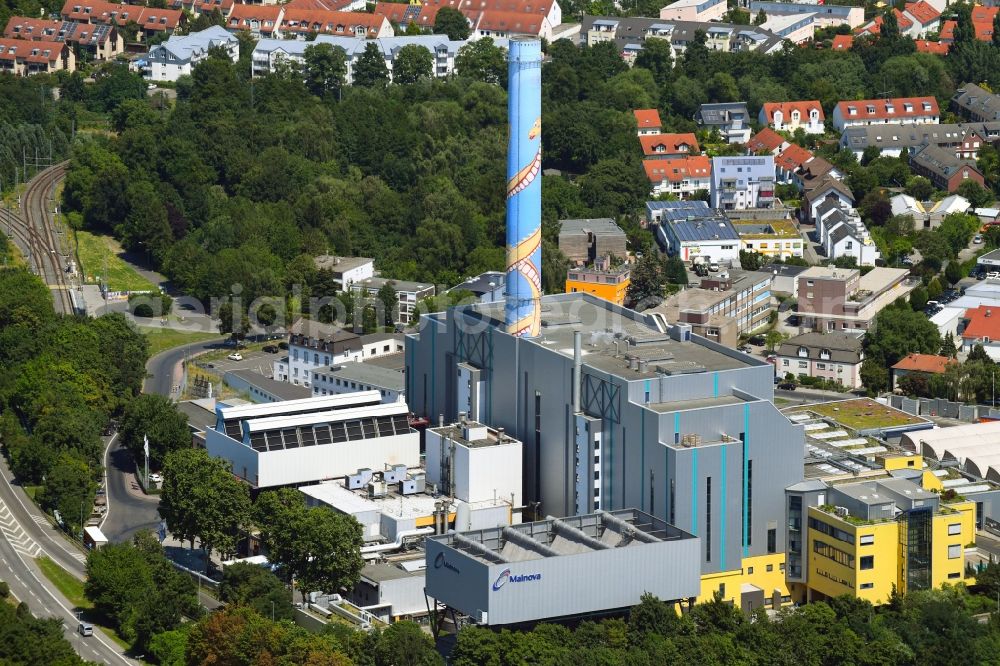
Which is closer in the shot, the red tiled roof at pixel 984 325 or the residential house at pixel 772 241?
the red tiled roof at pixel 984 325

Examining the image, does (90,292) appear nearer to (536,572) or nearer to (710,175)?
(710,175)

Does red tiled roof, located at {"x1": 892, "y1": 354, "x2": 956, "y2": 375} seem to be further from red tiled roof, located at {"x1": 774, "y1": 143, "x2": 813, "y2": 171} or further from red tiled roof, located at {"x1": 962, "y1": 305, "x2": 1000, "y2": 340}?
red tiled roof, located at {"x1": 774, "y1": 143, "x2": 813, "y2": 171}

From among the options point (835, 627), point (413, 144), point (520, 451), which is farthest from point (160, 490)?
point (413, 144)

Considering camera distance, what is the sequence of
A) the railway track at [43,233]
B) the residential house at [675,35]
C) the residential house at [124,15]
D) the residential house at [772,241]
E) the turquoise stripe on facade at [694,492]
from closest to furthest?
the turquoise stripe on facade at [694,492], the railway track at [43,233], the residential house at [772,241], the residential house at [675,35], the residential house at [124,15]

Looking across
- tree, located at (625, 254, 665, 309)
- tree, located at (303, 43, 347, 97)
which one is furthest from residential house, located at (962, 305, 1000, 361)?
tree, located at (303, 43, 347, 97)

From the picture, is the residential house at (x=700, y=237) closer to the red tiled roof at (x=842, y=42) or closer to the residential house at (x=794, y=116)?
the residential house at (x=794, y=116)

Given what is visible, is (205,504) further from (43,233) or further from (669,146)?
(669,146)

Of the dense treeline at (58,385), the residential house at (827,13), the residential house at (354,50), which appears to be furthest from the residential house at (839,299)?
the residential house at (827,13)
